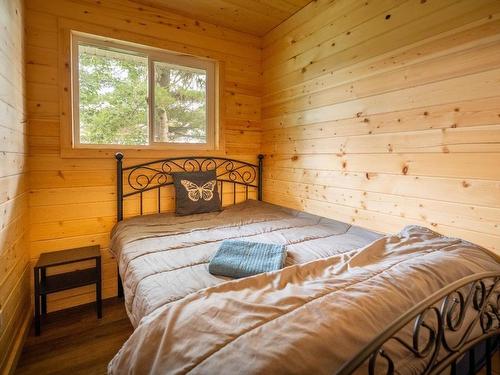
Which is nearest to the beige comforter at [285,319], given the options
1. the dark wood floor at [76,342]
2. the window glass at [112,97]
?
the dark wood floor at [76,342]

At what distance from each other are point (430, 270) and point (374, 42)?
56.2 inches

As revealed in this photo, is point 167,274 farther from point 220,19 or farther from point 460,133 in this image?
point 220,19

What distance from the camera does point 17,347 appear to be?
1.56 meters

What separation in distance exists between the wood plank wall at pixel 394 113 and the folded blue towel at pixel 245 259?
86 cm

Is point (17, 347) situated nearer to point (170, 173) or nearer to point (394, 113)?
point (170, 173)

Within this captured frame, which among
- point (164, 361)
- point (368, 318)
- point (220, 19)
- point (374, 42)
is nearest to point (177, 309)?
point (164, 361)

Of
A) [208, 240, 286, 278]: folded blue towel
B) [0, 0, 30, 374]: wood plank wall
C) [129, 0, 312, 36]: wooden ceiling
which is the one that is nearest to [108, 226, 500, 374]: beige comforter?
[208, 240, 286, 278]: folded blue towel

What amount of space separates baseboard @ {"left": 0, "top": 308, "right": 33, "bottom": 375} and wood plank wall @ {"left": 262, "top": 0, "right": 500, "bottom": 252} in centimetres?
205

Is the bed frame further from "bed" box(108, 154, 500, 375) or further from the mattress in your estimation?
"bed" box(108, 154, 500, 375)

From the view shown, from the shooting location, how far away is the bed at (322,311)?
665 millimetres

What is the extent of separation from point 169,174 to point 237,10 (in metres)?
1.48

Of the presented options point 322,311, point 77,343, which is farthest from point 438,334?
point 77,343

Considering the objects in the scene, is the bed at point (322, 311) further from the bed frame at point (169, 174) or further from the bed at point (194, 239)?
the bed frame at point (169, 174)

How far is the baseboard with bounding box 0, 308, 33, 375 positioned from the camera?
140 cm
